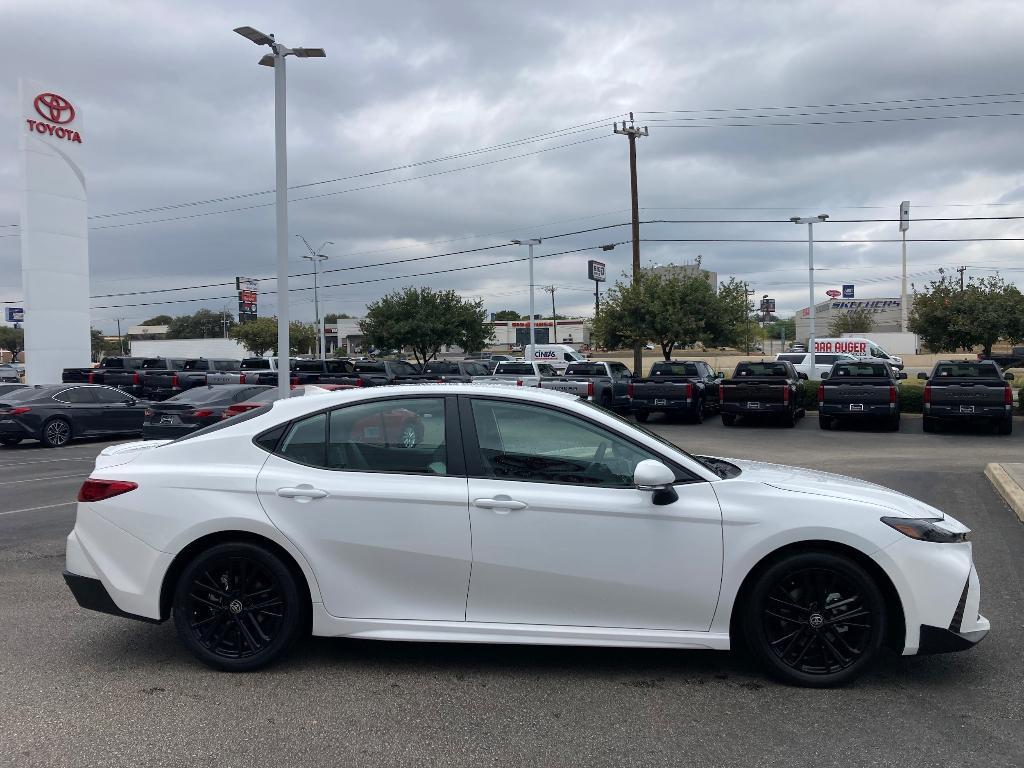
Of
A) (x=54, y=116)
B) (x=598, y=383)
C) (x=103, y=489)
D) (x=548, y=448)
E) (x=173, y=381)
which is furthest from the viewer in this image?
(x=54, y=116)

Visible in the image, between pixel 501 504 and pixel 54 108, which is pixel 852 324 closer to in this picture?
pixel 54 108

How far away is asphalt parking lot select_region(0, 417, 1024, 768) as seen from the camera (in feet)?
12.1

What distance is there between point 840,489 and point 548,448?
1614 millimetres

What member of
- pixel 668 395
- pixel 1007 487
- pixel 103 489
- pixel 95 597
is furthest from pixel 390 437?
pixel 668 395

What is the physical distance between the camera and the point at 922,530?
14.2 ft

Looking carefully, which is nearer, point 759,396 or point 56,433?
point 56,433

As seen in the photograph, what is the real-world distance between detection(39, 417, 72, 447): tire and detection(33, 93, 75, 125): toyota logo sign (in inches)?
731

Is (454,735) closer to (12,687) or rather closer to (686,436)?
(12,687)

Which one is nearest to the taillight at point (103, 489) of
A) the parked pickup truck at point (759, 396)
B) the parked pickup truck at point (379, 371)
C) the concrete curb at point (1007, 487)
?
the concrete curb at point (1007, 487)

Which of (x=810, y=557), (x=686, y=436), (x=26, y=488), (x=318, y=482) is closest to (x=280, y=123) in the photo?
(x=26, y=488)

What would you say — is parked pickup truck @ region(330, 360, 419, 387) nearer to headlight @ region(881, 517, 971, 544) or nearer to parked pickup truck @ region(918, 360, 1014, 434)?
parked pickup truck @ region(918, 360, 1014, 434)

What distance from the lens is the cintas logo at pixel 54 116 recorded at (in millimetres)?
31402

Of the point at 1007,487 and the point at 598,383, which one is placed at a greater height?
the point at 598,383

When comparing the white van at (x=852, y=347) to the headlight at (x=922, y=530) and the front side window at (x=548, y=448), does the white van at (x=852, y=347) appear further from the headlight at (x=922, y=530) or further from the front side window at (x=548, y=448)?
the front side window at (x=548, y=448)
